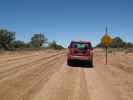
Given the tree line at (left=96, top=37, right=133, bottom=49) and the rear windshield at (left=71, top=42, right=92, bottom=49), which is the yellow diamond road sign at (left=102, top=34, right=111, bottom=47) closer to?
the rear windshield at (left=71, top=42, right=92, bottom=49)

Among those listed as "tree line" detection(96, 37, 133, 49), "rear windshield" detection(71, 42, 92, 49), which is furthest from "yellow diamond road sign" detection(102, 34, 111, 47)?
"tree line" detection(96, 37, 133, 49)

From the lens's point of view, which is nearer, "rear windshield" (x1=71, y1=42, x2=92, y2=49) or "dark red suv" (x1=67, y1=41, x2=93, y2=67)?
"dark red suv" (x1=67, y1=41, x2=93, y2=67)

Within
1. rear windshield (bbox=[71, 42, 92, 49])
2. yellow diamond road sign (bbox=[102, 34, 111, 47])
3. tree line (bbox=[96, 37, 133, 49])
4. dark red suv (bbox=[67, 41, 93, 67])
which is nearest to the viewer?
dark red suv (bbox=[67, 41, 93, 67])

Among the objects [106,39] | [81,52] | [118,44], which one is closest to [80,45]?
[81,52]

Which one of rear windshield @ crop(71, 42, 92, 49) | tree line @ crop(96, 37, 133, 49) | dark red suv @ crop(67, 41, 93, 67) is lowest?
dark red suv @ crop(67, 41, 93, 67)

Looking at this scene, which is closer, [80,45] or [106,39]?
[80,45]

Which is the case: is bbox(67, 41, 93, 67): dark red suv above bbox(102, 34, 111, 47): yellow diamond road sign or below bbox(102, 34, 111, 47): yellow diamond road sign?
below

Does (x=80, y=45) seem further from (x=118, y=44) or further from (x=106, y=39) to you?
(x=118, y=44)

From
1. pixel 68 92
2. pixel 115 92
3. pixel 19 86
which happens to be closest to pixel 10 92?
pixel 19 86

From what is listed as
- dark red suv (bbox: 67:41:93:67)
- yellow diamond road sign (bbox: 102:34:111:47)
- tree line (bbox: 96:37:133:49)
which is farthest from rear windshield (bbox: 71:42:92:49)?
tree line (bbox: 96:37:133:49)

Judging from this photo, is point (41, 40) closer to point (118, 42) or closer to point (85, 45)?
point (118, 42)

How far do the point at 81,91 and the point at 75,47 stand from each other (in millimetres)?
13386

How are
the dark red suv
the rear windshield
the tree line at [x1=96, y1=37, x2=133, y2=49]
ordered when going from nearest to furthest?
the dark red suv < the rear windshield < the tree line at [x1=96, y1=37, x2=133, y2=49]

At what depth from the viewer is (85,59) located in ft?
73.7
